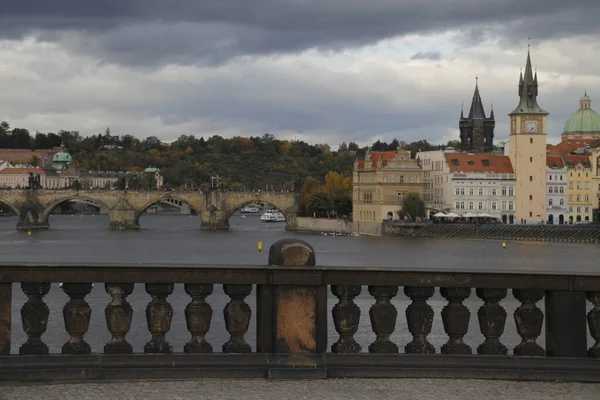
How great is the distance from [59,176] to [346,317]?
585ft

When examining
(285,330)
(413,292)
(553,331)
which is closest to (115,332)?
(285,330)

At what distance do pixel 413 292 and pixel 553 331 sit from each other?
1.04 meters

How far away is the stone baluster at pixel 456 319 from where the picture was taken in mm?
8023

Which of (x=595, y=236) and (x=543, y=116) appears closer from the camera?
(x=595, y=236)

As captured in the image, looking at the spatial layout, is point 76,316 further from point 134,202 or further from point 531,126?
point 134,202

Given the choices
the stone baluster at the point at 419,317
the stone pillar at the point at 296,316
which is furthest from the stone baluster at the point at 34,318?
the stone baluster at the point at 419,317

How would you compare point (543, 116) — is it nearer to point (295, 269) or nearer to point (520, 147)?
point (520, 147)

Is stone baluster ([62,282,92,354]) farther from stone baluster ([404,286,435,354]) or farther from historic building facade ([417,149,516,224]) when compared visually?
historic building facade ([417,149,516,224])

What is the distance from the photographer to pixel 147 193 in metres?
124

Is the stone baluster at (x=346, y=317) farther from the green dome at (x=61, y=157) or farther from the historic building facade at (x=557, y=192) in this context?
the green dome at (x=61, y=157)

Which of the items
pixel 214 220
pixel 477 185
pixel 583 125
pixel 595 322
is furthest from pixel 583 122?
pixel 595 322

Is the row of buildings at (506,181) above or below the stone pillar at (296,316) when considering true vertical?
above

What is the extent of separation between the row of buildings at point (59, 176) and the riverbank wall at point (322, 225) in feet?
199

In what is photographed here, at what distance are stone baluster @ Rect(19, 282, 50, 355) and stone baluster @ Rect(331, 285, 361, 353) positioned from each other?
2029 millimetres
